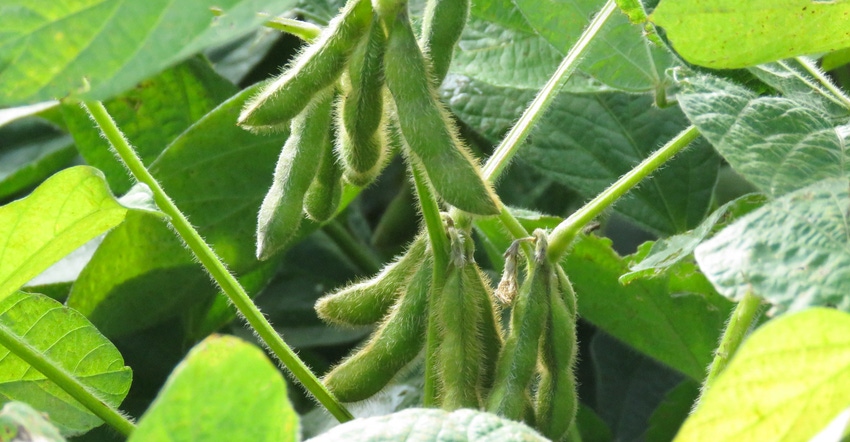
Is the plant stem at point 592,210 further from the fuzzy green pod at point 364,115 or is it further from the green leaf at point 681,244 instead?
the fuzzy green pod at point 364,115

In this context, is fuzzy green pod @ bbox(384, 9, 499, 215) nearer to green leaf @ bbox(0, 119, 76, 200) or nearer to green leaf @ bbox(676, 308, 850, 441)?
green leaf @ bbox(676, 308, 850, 441)

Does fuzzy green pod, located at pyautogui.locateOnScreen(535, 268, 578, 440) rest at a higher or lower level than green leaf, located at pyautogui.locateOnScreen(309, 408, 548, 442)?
lower

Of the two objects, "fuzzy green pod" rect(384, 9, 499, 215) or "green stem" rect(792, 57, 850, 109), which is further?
"green stem" rect(792, 57, 850, 109)

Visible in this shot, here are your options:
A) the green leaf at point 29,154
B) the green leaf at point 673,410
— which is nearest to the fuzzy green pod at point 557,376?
the green leaf at point 673,410

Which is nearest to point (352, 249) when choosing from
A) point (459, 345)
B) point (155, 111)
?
point (155, 111)

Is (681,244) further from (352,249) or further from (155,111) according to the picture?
(155,111)

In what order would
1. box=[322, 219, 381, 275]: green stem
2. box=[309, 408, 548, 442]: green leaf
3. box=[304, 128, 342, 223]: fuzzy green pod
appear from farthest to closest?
box=[322, 219, 381, 275]: green stem → box=[304, 128, 342, 223]: fuzzy green pod → box=[309, 408, 548, 442]: green leaf

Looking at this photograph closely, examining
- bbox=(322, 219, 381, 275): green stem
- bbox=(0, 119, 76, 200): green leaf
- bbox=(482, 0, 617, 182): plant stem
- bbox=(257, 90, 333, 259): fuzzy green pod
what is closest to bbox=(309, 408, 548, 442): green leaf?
bbox=(257, 90, 333, 259): fuzzy green pod
